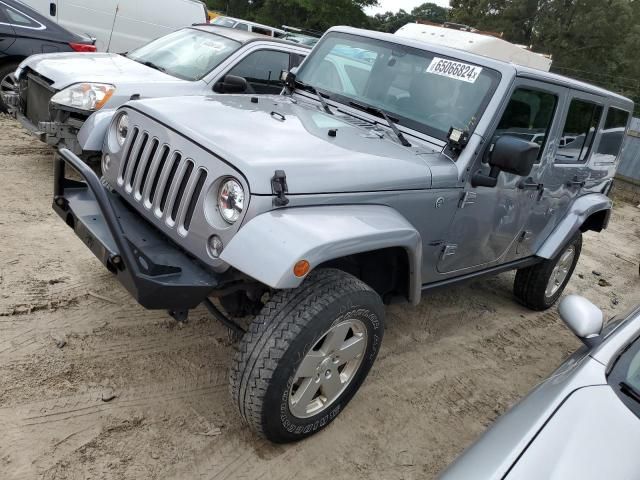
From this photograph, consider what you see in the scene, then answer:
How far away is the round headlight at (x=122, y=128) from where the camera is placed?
10.3ft

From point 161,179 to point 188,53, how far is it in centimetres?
413

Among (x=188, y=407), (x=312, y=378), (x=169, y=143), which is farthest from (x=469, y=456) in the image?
(x=169, y=143)

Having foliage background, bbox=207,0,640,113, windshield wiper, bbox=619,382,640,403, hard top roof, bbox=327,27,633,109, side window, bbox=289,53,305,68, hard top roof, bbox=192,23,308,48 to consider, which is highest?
foliage background, bbox=207,0,640,113

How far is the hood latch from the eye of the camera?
244 cm

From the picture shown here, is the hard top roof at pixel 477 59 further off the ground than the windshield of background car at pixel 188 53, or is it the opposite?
the hard top roof at pixel 477 59

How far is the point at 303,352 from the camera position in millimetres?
2465

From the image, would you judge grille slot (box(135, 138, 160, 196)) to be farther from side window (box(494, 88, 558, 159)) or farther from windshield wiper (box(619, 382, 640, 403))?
windshield wiper (box(619, 382, 640, 403))

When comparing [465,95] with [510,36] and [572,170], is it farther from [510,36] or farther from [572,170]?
[510,36]

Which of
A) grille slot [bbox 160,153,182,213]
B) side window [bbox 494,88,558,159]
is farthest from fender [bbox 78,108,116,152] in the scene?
side window [bbox 494,88,558,159]

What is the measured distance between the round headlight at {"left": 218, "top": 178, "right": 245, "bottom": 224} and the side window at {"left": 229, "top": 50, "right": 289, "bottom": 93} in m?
3.93

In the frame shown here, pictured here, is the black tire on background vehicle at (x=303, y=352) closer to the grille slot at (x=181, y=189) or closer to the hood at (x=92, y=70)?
the grille slot at (x=181, y=189)

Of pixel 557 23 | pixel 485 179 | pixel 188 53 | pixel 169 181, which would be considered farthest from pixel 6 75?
pixel 557 23

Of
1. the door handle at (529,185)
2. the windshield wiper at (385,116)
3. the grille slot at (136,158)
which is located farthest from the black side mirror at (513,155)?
the grille slot at (136,158)

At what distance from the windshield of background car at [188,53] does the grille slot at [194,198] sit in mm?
3707
